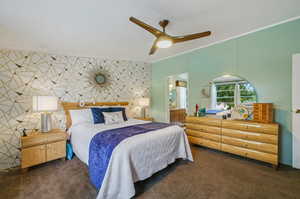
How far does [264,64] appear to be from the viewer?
2475 millimetres

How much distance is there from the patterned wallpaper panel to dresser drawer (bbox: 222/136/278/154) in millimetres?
3074

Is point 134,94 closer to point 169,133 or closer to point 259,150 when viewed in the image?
point 169,133

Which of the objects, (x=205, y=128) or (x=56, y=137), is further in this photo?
(x=205, y=128)

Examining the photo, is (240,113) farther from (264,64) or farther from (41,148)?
(41,148)

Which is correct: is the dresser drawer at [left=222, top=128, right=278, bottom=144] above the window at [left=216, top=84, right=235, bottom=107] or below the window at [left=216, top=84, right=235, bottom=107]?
below

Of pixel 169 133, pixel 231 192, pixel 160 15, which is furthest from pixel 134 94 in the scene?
pixel 231 192

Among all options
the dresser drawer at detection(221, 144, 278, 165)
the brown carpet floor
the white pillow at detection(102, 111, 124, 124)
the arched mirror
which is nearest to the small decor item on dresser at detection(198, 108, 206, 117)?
the arched mirror

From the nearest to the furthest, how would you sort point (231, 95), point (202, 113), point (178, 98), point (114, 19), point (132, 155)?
point (132, 155) → point (114, 19) → point (231, 95) → point (202, 113) → point (178, 98)

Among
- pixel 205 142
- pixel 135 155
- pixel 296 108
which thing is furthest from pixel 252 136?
pixel 135 155

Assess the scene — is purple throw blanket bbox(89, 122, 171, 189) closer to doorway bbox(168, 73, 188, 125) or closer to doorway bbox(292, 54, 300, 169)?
doorway bbox(292, 54, 300, 169)

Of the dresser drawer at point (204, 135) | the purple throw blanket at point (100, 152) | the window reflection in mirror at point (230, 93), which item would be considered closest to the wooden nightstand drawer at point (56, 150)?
the purple throw blanket at point (100, 152)

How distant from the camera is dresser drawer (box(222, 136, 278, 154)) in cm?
214

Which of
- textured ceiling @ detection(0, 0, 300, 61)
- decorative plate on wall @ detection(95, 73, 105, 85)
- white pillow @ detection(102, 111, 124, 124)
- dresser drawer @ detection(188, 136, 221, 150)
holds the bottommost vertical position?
dresser drawer @ detection(188, 136, 221, 150)

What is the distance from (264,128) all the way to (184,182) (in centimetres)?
169
